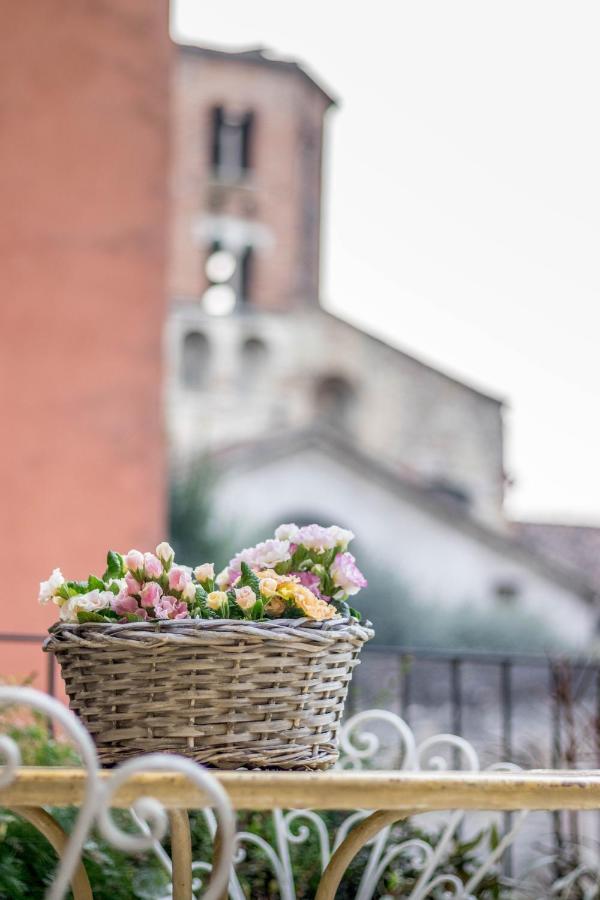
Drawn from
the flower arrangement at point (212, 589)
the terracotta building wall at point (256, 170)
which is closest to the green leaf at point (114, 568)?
the flower arrangement at point (212, 589)

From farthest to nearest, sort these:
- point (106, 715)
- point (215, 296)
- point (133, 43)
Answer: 1. point (215, 296)
2. point (133, 43)
3. point (106, 715)

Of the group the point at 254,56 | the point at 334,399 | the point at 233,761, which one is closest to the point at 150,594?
the point at 233,761

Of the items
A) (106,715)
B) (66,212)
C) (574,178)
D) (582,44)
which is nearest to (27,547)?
(66,212)

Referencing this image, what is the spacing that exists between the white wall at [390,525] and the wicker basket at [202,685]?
19.3 meters

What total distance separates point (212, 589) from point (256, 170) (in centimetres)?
2582

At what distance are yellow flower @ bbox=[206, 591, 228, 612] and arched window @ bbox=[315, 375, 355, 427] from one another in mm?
23834

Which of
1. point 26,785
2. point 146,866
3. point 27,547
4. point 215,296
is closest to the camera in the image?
point 26,785

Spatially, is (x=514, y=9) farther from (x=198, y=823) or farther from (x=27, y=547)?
(x=198, y=823)

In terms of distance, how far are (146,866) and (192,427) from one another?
22.0m

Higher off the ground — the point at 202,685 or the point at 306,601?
the point at 306,601

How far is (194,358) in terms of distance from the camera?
2589cm

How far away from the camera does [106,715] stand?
5.41 feet

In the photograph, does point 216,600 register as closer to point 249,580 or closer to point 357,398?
point 249,580

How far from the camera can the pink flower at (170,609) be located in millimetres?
1672
